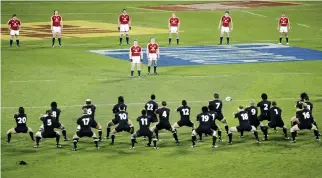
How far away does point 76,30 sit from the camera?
75438mm

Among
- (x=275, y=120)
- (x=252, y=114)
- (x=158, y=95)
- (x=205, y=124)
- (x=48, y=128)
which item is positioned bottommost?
(x=48, y=128)

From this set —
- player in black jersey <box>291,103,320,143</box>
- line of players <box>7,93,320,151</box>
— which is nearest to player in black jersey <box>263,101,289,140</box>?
line of players <box>7,93,320,151</box>

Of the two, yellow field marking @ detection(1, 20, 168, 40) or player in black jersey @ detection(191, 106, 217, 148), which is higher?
yellow field marking @ detection(1, 20, 168, 40)

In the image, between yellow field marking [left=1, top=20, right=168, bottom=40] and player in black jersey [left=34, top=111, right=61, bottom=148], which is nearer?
player in black jersey [left=34, top=111, right=61, bottom=148]

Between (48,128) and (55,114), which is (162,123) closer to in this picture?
(55,114)

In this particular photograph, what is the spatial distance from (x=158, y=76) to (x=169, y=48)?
42.2 feet

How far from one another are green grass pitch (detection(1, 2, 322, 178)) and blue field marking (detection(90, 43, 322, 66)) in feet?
6.11

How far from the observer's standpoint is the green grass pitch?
103ft

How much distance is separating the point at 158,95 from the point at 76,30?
1246 inches

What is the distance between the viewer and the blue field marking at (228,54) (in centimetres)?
5791

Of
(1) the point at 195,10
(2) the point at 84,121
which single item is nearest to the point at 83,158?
(2) the point at 84,121

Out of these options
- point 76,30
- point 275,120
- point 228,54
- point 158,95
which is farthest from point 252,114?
point 76,30

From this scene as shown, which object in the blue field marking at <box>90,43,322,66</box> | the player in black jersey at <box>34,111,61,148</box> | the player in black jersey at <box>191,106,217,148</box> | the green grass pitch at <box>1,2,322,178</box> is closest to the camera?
the green grass pitch at <box>1,2,322,178</box>

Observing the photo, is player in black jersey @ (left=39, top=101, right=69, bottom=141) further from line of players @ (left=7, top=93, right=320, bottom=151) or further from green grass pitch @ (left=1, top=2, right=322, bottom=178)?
green grass pitch @ (left=1, top=2, right=322, bottom=178)
